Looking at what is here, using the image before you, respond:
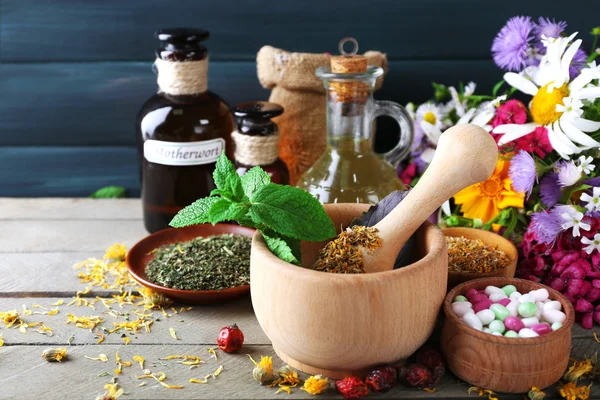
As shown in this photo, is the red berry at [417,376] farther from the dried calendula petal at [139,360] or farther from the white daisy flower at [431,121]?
the white daisy flower at [431,121]

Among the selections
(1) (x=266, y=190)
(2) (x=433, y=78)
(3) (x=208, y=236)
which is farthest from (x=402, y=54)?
(1) (x=266, y=190)

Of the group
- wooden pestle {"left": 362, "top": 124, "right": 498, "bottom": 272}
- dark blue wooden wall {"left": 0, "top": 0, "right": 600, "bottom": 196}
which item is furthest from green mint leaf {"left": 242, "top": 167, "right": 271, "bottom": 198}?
dark blue wooden wall {"left": 0, "top": 0, "right": 600, "bottom": 196}

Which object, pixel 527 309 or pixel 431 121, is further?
pixel 431 121

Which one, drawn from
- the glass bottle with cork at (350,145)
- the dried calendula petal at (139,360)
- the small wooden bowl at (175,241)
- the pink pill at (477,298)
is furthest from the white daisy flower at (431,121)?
the dried calendula petal at (139,360)

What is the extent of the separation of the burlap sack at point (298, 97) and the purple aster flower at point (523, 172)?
1.28 ft

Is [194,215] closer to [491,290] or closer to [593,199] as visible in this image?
[491,290]

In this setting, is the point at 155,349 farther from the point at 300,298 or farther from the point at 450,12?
the point at 450,12

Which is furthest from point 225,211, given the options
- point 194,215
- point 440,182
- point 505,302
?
point 505,302

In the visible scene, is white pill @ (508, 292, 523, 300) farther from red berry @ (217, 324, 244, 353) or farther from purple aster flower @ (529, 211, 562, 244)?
red berry @ (217, 324, 244, 353)

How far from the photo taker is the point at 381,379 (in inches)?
32.4

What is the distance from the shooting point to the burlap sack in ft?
4.44

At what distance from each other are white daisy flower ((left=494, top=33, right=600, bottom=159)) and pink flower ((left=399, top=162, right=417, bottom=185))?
0.88ft

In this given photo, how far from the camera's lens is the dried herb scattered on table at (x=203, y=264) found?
1.06 m

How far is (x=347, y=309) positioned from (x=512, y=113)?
0.55 metres
